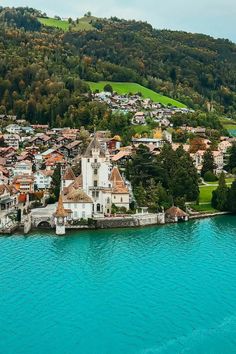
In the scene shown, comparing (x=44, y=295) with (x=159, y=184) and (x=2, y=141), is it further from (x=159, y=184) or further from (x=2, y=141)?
(x=2, y=141)

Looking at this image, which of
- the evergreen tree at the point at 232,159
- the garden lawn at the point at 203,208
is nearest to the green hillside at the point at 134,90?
the evergreen tree at the point at 232,159

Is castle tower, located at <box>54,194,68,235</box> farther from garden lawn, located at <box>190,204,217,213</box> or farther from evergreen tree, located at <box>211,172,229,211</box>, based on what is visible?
evergreen tree, located at <box>211,172,229,211</box>

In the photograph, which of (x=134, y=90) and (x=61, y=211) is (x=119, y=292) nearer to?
(x=61, y=211)

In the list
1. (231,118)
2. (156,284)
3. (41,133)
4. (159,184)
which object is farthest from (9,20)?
(156,284)

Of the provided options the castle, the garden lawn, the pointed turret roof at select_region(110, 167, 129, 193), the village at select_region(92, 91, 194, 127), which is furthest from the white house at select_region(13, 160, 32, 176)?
the village at select_region(92, 91, 194, 127)

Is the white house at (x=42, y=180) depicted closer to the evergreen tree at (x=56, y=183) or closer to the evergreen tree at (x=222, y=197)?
the evergreen tree at (x=56, y=183)
